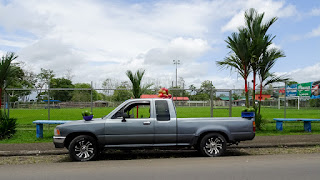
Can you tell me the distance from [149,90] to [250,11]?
6.33 meters

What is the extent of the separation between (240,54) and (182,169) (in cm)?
890

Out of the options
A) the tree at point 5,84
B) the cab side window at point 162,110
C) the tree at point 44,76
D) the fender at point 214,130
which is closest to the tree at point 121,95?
the tree at point 5,84

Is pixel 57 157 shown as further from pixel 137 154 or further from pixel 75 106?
pixel 75 106

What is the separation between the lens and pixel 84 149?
8.10 metres

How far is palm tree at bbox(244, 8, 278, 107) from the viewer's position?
45.9ft

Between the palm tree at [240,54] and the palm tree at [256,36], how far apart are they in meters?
0.22

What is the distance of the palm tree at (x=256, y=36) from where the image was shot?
1398cm

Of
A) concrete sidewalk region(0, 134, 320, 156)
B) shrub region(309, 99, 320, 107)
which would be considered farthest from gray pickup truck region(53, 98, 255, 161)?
shrub region(309, 99, 320, 107)

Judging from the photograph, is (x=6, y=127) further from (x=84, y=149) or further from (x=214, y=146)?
(x=214, y=146)

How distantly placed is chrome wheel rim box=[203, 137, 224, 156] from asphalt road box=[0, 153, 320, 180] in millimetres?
465

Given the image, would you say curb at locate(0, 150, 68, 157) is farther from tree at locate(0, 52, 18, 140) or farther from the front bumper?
tree at locate(0, 52, 18, 140)

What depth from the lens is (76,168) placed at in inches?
278

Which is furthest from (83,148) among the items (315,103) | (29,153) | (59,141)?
(315,103)

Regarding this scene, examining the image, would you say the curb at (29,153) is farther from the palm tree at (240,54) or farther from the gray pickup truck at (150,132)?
the palm tree at (240,54)
